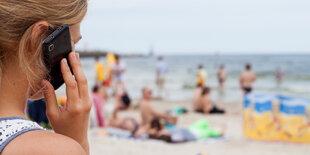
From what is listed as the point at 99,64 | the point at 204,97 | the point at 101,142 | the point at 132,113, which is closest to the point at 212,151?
the point at 101,142

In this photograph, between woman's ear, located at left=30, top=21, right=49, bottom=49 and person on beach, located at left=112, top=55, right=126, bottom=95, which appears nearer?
woman's ear, located at left=30, top=21, right=49, bottom=49

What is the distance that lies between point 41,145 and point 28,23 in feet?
0.92

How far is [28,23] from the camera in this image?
90 cm

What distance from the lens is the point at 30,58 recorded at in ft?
3.07

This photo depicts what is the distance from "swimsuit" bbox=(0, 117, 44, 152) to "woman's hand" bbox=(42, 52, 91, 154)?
0.32 feet

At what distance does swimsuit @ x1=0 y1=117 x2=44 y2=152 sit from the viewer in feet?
2.74

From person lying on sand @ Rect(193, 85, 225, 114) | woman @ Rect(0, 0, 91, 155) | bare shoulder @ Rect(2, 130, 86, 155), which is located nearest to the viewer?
bare shoulder @ Rect(2, 130, 86, 155)

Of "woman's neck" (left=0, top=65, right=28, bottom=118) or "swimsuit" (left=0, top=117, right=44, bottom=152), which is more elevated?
"woman's neck" (left=0, top=65, right=28, bottom=118)

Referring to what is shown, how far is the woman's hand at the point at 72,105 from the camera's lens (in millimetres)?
947

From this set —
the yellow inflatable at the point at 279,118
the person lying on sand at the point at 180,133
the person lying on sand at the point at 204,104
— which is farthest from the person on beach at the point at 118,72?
the yellow inflatable at the point at 279,118

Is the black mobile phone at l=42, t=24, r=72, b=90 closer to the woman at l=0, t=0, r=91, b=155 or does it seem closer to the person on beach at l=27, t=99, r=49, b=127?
the woman at l=0, t=0, r=91, b=155

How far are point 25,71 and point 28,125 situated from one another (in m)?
0.13

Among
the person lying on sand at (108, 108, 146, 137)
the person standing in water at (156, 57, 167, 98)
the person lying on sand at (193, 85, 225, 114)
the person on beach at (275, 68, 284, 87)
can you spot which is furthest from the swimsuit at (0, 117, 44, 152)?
the person on beach at (275, 68, 284, 87)

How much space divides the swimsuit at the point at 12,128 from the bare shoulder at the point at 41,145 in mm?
14
